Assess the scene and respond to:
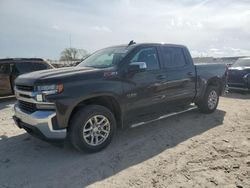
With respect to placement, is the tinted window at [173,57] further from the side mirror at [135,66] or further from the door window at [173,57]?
the side mirror at [135,66]

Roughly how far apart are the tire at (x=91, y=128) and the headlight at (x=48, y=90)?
528 millimetres

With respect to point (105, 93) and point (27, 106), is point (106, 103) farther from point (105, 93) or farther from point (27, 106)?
point (27, 106)

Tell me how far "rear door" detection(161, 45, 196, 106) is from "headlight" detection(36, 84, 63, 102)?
251cm

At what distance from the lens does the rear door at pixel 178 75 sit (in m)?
5.61

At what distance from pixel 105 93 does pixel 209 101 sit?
381cm

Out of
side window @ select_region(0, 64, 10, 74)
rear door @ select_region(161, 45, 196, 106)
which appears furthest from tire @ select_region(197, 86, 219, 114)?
side window @ select_region(0, 64, 10, 74)

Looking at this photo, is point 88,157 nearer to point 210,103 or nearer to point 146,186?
point 146,186

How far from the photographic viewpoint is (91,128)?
172 inches

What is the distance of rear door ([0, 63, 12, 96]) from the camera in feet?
32.8

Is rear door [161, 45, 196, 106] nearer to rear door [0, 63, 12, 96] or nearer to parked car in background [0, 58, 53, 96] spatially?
parked car in background [0, 58, 53, 96]

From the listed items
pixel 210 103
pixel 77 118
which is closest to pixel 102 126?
pixel 77 118

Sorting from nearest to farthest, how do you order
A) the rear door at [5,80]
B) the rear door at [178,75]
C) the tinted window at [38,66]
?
the rear door at [178,75]
the rear door at [5,80]
the tinted window at [38,66]

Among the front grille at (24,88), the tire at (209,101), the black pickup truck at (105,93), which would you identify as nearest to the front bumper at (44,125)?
the black pickup truck at (105,93)

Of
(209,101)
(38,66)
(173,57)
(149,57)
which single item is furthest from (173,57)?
(38,66)
